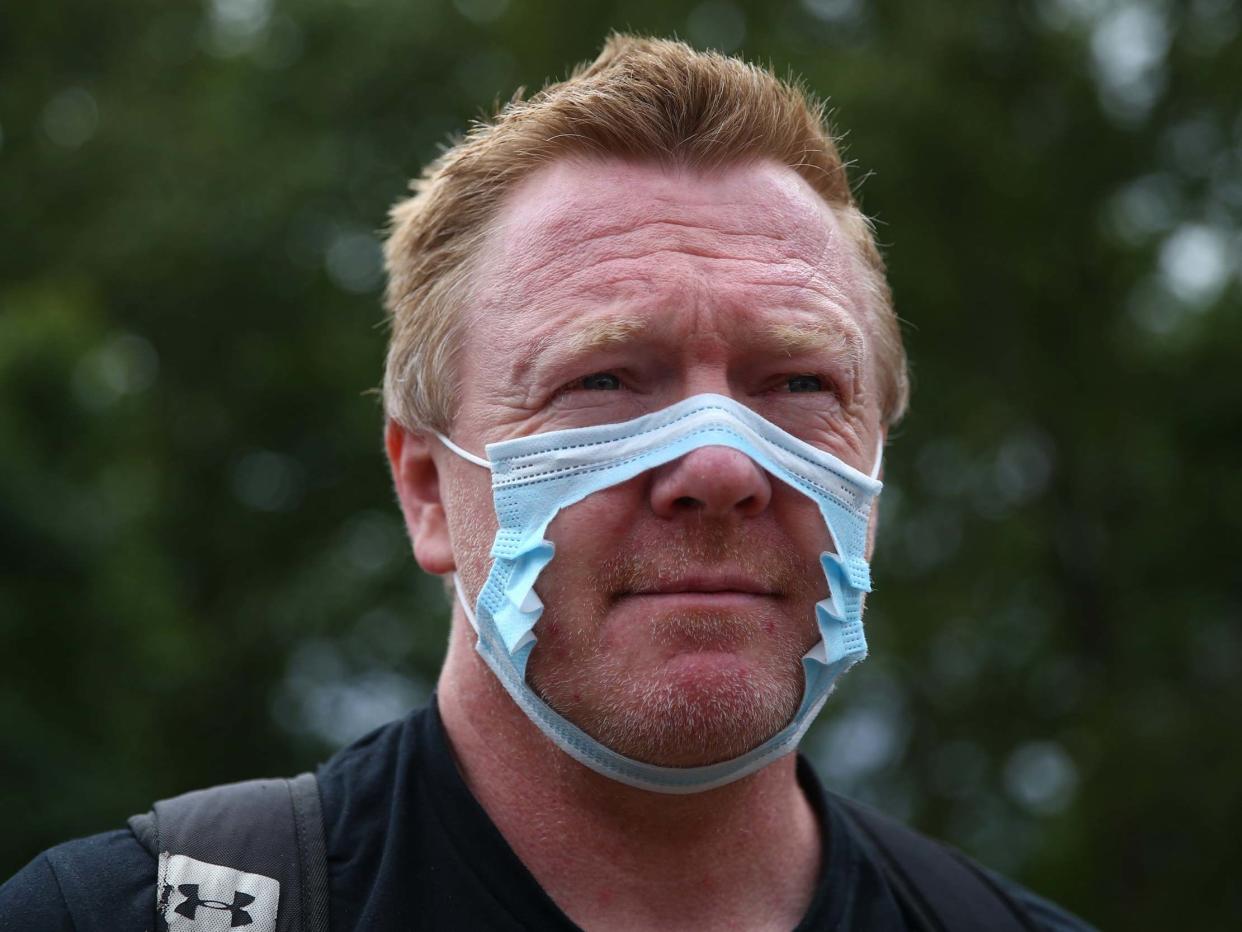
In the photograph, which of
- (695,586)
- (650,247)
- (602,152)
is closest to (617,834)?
(695,586)

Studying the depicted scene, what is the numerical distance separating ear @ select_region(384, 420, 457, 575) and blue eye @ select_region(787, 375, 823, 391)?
0.79m

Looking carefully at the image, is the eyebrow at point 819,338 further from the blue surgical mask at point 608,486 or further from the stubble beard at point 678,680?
the stubble beard at point 678,680

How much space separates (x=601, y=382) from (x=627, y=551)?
0.36 metres

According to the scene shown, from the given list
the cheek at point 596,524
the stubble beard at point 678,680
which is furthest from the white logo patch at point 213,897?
the cheek at point 596,524

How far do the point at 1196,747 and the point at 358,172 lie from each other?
12717 mm

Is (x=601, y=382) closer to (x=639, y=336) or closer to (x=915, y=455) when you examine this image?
(x=639, y=336)

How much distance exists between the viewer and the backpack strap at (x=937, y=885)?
3.22 m

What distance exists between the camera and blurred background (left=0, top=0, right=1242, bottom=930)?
42.5 feet

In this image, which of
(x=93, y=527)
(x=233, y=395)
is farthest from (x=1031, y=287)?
(x=233, y=395)

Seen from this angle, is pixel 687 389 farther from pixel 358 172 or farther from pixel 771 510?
pixel 358 172

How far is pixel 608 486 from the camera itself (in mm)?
2857

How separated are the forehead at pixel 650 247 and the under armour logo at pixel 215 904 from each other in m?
1.18

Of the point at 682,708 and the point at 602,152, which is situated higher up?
the point at 602,152

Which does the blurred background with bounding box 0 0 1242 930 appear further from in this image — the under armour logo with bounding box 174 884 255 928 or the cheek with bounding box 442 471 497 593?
the under armour logo with bounding box 174 884 255 928
